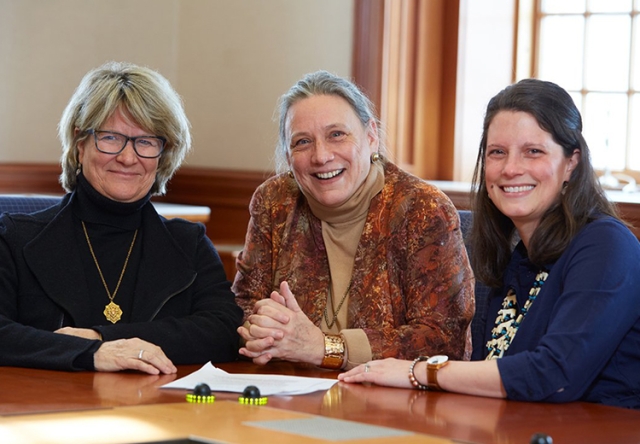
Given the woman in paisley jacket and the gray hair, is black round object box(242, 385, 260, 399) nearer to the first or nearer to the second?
the woman in paisley jacket

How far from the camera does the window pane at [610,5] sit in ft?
13.7

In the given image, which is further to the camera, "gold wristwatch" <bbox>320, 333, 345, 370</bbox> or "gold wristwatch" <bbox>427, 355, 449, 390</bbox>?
"gold wristwatch" <bbox>320, 333, 345, 370</bbox>

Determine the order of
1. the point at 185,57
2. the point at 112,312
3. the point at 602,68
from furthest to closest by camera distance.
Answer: the point at 185,57, the point at 602,68, the point at 112,312

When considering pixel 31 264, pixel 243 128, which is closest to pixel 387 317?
pixel 31 264

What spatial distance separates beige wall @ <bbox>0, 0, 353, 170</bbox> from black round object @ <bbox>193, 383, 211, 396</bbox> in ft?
9.11

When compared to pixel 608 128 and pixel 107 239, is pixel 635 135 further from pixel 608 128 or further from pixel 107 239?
pixel 107 239

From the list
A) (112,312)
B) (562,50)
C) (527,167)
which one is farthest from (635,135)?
(112,312)

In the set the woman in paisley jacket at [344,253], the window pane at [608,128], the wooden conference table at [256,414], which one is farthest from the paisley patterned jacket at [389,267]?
the window pane at [608,128]

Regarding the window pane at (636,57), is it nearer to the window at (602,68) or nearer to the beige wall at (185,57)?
the window at (602,68)

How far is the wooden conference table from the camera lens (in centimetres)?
165

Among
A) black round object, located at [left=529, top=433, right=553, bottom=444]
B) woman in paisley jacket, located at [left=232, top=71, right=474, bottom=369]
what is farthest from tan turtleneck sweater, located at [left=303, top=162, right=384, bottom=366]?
black round object, located at [left=529, top=433, right=553, bottom=444]

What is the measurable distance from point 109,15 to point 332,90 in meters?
2.58

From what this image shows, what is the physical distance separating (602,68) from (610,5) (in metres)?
0.26

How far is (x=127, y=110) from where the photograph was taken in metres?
2.71
